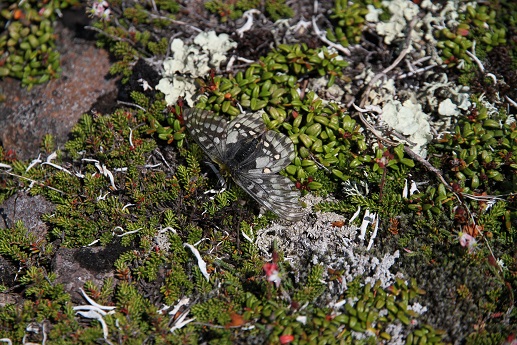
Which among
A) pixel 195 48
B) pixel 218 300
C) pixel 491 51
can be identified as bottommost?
pixel 218 300

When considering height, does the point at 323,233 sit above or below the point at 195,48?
below

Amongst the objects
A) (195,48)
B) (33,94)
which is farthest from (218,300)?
(33,94)

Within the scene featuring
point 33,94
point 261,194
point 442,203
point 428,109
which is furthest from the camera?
point 33,94

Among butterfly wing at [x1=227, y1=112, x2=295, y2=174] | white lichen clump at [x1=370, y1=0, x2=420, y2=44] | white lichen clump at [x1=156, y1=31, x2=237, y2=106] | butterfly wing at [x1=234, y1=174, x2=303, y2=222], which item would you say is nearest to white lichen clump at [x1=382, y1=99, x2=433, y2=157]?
white lichen clump at [x1=370, y1=0, x2=420, y2=44]

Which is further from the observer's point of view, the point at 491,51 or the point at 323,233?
the point at 491,51

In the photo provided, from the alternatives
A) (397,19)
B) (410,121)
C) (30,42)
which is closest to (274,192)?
(410,121)

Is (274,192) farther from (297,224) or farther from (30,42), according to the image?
(30,42)

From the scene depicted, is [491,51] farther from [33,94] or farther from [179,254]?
[33,94]
